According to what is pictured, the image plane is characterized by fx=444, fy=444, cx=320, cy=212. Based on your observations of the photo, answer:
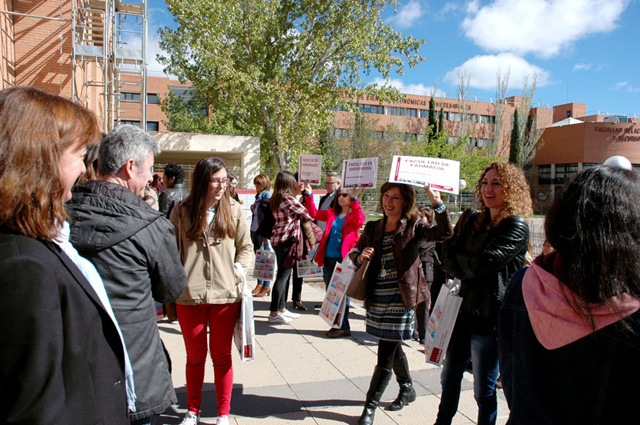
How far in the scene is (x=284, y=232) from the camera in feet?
20.1

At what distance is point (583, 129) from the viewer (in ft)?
152

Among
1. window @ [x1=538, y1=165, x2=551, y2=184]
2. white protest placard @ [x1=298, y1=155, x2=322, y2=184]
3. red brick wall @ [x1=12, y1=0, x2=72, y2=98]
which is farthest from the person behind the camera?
window @ [x1=538, y1=165, x2=551, y2=184]

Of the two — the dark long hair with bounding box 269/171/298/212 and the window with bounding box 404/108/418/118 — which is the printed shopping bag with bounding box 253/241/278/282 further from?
the window with bounding box 404/108/418/118

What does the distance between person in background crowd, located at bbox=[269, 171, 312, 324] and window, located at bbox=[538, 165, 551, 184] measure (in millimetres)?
52491

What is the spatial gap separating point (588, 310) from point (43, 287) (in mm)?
1522

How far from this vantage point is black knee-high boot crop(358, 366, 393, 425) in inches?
132

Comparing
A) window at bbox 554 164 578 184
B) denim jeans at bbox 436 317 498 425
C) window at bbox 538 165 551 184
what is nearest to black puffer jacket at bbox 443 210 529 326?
denim jeans at bbox 436 317 498 425

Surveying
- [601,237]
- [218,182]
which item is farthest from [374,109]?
[601,237]

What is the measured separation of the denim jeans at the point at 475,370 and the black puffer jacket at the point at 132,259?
1.84m

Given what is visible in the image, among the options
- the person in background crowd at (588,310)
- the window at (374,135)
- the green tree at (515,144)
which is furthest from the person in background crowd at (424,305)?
the green tree at (515,144)

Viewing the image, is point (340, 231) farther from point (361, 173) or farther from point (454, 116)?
point (454, 116)

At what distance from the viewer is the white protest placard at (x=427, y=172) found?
3.52 m

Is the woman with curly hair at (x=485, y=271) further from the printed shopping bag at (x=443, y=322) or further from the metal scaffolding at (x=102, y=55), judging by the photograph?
the metal scaffolding at (x=102, y=55)

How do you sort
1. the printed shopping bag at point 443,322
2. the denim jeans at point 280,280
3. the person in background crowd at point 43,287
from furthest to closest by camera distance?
the denim jeans at point 280,280, the printed shopping bag at point 443,322, the person in background crowd at point 43,287
